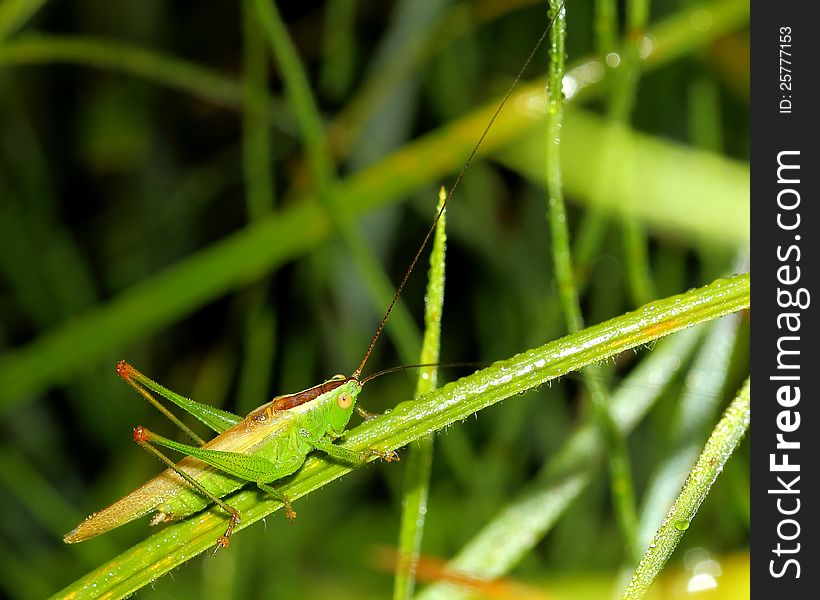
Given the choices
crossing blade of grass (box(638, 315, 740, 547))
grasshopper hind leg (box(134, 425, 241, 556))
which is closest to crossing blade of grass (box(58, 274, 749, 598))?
grasshopper hind leg (box(134, 425, 241, 556))

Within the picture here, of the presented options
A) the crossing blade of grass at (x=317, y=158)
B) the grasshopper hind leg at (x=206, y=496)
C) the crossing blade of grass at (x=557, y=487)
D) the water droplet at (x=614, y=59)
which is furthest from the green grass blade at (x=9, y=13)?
the crossing blade of grass at (x=557, y=487)

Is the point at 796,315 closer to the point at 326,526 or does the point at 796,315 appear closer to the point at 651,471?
the point at 651,471

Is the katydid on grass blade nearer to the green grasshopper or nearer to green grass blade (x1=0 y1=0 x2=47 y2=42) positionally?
the green grasshopper

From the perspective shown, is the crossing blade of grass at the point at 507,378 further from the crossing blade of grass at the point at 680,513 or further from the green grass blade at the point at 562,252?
the green grass blade at the point at 562,252

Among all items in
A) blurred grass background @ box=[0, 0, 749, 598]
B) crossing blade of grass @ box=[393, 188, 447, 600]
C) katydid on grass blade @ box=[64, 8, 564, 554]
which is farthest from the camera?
blurred grass background @ box=[0, 0, 749, 598]

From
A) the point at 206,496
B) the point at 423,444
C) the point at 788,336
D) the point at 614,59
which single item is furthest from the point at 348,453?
the point at 614,59
